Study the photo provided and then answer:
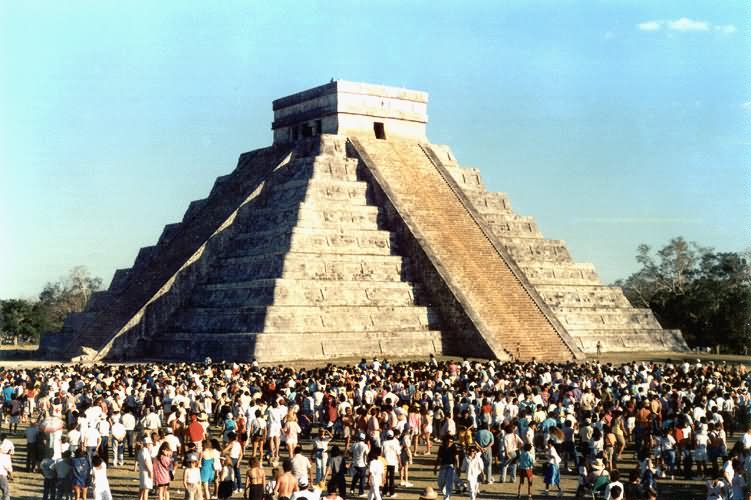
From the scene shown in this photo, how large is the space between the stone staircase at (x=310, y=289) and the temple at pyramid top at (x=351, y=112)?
3743 mm

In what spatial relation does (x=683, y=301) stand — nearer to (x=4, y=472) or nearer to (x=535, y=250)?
(x=535, y=250)

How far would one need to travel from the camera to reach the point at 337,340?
3553 cm

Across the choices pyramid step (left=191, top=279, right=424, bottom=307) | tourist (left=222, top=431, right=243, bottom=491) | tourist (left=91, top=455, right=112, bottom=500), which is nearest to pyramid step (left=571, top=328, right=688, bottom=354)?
pyramid step (left=191, top=279, right=424, bottom=307)

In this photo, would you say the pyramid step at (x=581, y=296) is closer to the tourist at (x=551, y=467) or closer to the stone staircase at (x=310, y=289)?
the stone staircase at (x=310, y=289)

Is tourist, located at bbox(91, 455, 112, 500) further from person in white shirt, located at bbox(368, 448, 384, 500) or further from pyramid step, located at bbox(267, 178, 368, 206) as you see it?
pyramid step, located at bbox(267, 178, 368, 206)

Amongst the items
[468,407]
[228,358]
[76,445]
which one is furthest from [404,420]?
[228,358]

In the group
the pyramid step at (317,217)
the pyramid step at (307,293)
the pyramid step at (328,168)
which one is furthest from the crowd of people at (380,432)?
the pyramid step at (328,168)

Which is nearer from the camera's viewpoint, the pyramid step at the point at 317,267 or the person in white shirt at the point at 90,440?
the person in white shirt at the point at 90,440

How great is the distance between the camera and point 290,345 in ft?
112

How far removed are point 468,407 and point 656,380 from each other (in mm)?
7106

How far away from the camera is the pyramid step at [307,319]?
3484 centimetres

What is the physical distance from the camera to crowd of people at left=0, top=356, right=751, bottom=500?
1456 cm

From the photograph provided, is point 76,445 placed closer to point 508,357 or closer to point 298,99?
point 508,357

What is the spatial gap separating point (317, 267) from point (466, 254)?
7421 mm
